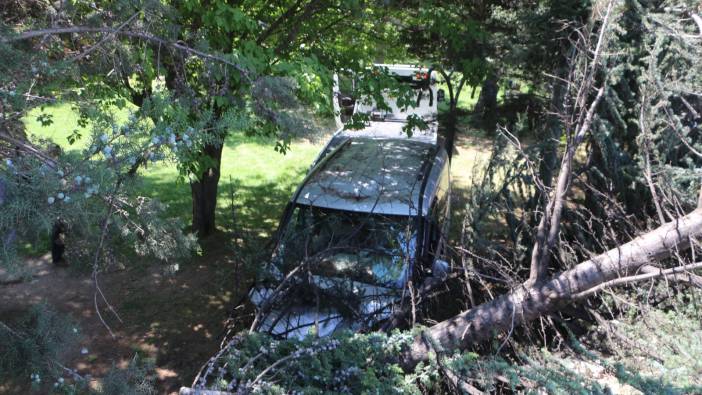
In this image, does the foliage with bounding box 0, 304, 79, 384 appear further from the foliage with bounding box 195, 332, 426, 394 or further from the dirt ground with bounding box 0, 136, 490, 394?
the dirt ground with bounding box 0, 136, 490, 394

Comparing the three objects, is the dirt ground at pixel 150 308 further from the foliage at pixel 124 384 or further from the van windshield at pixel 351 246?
the foliage at pixel 124 384

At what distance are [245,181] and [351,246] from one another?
732 centimetres

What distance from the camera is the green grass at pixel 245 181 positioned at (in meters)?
9.65

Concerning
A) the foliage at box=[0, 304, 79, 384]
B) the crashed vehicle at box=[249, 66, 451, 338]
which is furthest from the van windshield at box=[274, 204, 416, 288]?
the foliage at box=[0, 304, 79, 384]

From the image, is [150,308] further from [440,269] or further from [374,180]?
[440,269]

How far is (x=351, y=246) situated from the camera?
15.5ft

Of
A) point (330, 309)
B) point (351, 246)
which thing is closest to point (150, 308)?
point (330, 309)

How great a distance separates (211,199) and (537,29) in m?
5.42

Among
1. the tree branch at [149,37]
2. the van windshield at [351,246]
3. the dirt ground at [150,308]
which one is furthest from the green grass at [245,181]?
the tree branch at [149,37]

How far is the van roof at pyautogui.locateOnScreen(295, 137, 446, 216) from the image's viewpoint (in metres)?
5.64

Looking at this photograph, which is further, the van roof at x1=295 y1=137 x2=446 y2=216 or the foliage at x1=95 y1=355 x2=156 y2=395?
the van roof at x1=295 y1=137 x2=446 y2=216

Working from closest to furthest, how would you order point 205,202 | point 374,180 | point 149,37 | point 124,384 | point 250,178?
1. point 124,384
2. point 149,37
3. point 374,180
4. point 205,202
5. point 250,178

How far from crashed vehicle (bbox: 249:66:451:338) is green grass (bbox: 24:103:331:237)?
8.32 ft

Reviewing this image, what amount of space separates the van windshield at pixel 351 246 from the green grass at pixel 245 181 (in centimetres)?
298
